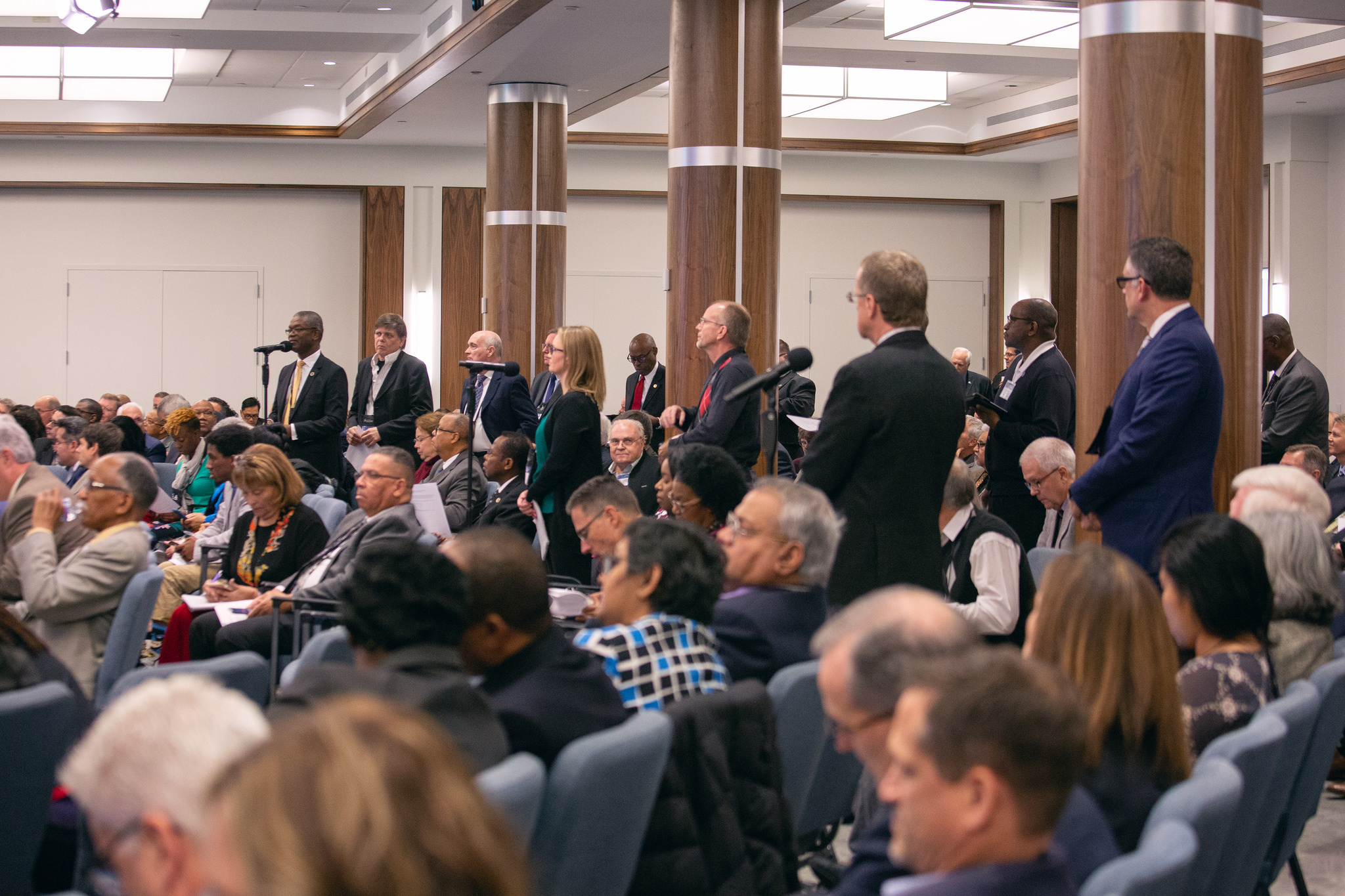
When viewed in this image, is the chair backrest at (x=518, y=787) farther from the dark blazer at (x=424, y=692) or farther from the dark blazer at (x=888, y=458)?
the dark blazer at (x=888, y=458)

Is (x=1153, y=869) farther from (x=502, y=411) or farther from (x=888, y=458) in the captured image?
(x=502, y=411)

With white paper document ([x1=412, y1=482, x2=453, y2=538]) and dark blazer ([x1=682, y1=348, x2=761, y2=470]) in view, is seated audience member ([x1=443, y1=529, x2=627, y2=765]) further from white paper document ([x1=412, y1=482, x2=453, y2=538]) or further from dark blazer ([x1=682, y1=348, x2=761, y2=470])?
white paper document ([x1=412, y1=482, x2=453, y2=538])

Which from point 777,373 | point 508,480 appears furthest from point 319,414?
point 777,373

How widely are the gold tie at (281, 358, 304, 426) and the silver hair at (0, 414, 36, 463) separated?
97.7 inches

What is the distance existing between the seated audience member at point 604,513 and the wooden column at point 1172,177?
4.69 ft

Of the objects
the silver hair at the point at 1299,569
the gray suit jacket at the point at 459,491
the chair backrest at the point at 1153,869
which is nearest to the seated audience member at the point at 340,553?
the gray suit jacket at the point at 459,491

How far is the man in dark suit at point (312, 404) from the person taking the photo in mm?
6953

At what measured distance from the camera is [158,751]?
1270mm

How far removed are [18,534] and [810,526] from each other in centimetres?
270

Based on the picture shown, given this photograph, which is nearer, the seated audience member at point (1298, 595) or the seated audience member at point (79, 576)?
the seated audience member at point (1298, 595)

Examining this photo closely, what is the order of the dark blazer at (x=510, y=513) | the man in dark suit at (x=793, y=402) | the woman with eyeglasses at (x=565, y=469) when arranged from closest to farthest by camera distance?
the woman with eyeglasses at (x=565, y=469), the dark blazer at (x=510, y=513), the man in dark suit at (x=793, y=402)

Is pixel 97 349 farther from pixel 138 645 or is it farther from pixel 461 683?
pixel 461 683

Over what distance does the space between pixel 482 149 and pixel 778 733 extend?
12.1 metres

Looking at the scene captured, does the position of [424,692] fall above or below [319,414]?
below
